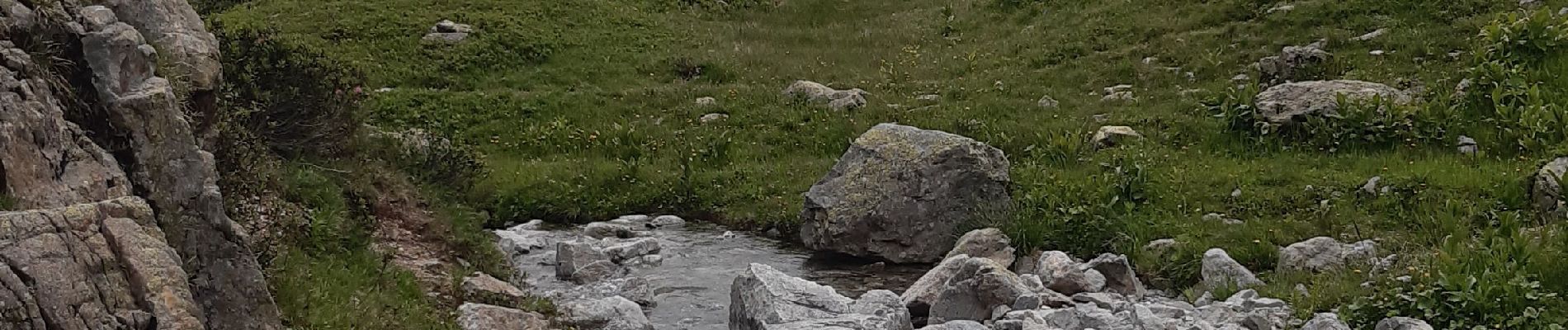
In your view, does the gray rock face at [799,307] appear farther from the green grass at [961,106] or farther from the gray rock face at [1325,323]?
the green grass at [961,106]

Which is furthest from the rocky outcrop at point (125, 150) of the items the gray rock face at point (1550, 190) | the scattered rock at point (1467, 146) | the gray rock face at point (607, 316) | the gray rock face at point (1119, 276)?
the scattered rock at point (1467, 146)

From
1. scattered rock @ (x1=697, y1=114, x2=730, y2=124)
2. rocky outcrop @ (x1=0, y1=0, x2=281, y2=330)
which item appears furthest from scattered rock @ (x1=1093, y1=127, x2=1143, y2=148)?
rocky outcrop @ (x1=0, y1=0, x2=281, y2=330)

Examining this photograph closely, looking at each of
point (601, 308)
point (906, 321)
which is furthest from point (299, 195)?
point (906, 321)

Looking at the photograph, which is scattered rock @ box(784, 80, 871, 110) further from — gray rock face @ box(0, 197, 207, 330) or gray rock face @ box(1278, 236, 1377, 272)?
gray rock face @ box(0, 197, 207, 330)

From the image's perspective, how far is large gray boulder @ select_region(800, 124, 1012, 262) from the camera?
1695 cm

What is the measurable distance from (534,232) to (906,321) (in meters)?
7.84

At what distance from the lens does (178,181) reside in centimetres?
891

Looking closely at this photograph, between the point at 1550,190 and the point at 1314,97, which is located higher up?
the point at 1550,190

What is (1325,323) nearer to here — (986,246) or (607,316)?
(986,246)

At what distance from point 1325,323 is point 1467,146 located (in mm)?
8038

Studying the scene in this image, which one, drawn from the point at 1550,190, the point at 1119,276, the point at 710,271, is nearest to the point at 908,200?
the point at 710,271

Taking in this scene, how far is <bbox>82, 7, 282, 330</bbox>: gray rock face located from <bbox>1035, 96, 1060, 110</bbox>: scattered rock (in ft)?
54.9

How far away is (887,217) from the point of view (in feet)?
55.5

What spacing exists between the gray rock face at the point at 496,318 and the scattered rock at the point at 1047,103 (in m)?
13.2
